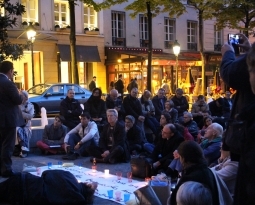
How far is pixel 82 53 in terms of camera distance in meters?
29.4

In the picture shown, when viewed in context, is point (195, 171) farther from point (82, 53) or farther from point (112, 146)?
point (82, 53)

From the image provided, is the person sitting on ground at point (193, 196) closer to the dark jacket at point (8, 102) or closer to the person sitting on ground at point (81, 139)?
the dark jacket at point (8, 102)

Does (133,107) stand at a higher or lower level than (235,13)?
lower

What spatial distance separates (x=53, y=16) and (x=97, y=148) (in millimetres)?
19051

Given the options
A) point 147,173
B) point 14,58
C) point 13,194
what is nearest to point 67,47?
point 14,58

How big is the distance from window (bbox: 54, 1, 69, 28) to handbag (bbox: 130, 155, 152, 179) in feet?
69.2

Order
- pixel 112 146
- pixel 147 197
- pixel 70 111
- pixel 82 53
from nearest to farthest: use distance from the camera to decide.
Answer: pixel 147 197
pixel 112 146
pixel 70 111
pixel 82 53

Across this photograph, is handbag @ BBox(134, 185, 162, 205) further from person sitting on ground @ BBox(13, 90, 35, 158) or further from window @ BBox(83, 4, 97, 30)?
window @ BBox(83, 4, 97, 30)

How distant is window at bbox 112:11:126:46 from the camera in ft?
104

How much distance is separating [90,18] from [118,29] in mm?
2495

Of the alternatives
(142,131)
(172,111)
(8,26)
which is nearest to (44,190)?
(8,26)

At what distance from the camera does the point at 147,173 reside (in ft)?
27.5

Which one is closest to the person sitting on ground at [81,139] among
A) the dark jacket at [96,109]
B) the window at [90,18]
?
the dark jacket at [96,109]

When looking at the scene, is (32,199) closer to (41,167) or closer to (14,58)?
(41,167)
